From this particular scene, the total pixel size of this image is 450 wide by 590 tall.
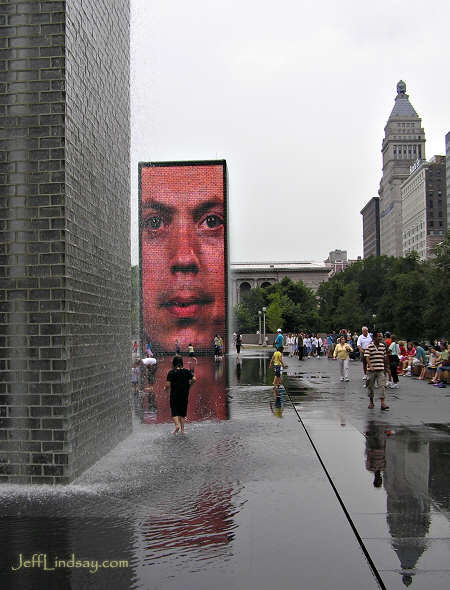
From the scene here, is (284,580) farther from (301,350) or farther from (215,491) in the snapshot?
(301,350)

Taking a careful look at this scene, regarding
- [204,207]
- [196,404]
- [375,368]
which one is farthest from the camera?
[204,207]

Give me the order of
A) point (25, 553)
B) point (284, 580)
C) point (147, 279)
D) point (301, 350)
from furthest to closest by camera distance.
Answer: point (147, 279), point (301, 350), point (25, 553), point (284, 580)

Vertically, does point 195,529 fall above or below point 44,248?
below

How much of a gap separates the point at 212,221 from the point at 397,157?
14814 centimetres

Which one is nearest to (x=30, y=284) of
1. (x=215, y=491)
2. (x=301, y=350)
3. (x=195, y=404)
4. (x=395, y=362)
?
(x=215, y=491)

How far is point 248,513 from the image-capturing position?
6258 millimetres

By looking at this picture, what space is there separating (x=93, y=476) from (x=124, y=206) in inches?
208

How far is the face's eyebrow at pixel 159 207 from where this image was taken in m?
43.8

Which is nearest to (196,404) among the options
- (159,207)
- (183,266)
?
(183,266)

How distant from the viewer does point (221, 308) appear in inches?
1732

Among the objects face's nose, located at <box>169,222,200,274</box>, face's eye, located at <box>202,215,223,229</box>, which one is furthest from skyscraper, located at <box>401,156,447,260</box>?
face's nose, located at <box>169,222,200,274</box>

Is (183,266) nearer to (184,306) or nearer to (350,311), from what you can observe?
(184,306)
